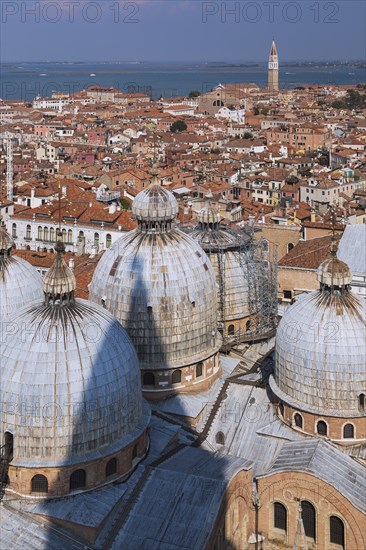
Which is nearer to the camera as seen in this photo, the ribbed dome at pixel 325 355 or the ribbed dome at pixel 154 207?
the ribbed dome at pixel 325 355

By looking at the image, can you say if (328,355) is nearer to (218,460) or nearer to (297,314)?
(297,314)

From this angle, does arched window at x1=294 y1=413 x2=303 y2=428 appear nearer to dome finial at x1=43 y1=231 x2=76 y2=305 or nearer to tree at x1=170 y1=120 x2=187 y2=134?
dome finial at x1=43 y1=231 x2=76 y2=305

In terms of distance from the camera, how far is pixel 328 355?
48.8 feet

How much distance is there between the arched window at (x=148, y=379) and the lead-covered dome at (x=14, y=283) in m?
2.76

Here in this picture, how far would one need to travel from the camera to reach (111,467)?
13.0 metres

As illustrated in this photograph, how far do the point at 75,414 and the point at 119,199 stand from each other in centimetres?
3311

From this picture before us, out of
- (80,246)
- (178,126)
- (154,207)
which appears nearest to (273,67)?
(178,126)

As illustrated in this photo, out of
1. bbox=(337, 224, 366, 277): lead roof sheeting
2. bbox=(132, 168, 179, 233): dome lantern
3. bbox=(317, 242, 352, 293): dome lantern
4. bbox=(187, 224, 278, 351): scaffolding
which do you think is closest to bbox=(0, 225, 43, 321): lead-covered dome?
bbox=(132, 168, 179, 233): dome lantern

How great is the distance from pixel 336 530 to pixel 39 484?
16.9ft

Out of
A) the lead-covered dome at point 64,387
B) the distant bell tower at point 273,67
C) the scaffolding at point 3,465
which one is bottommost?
the scaffolding at point 3,465

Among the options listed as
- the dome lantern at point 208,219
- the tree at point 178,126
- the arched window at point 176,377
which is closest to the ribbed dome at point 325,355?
the arched window at point 176,377

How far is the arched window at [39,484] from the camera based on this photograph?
12375 mm

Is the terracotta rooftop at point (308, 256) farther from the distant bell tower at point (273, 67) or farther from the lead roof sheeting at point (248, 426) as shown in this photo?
the distant bell tower at point (273, 67)

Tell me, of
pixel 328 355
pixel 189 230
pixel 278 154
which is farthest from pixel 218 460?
pixel 278 154
